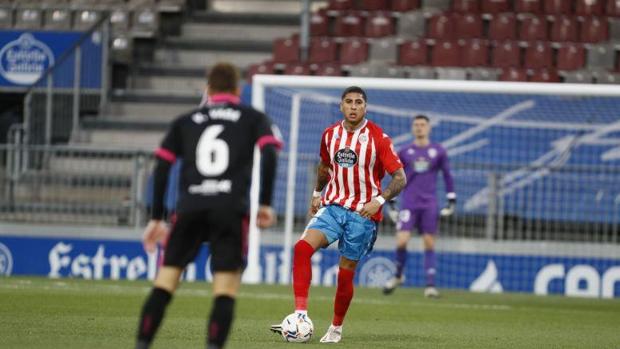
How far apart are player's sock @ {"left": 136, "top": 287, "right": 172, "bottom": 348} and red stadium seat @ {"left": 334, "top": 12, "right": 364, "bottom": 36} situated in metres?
16.5

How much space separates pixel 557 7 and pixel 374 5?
3.27m

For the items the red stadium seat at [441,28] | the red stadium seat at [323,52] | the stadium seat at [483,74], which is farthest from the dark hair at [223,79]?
the red stadium seat at [441,28]

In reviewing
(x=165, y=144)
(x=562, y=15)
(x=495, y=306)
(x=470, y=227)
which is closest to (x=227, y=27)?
(x=562, y=15)

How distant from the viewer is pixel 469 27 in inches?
874

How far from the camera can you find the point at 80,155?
19203 mm

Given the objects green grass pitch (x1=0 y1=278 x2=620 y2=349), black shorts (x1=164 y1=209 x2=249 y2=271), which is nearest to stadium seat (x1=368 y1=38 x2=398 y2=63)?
green grass pitch (x1=0 y1=278 x2=620 y2=349)

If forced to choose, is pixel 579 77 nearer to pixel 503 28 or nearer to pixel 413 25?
pixel 503 28

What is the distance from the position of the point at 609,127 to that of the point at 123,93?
8.88m

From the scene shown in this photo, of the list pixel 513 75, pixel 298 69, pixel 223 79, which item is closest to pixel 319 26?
pixel 298 69

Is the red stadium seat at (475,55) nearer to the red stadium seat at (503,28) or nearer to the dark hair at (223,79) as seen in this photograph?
the red stadium seat at (503,28)

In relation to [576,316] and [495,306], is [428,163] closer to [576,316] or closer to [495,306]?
[495,306]

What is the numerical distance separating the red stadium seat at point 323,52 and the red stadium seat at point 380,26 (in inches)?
35.3

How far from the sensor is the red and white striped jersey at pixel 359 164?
9.98 metres

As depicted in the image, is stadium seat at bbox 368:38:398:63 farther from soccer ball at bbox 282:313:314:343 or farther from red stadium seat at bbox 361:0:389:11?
soccer ball at bbox 282:313:314:343
